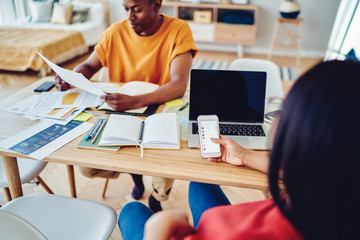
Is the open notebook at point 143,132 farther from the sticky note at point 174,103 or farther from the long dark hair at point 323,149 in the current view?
the long dark hair at point 323,149

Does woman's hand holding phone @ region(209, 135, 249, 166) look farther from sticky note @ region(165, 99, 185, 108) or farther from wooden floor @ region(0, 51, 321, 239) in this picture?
wooden floor @ region(0, 51, 321, 239)

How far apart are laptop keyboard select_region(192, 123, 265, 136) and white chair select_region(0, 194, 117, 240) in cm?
48

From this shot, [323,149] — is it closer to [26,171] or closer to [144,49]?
[26,171]

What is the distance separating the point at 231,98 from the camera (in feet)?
3.47

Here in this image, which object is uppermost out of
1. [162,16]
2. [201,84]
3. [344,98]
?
[344,98]

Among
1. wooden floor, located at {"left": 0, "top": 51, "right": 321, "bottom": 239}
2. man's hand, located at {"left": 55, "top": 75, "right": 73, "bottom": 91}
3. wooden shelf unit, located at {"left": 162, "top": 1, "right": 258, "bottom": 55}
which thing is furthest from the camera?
wooden shelf unit, located at {"left": 162, "top": 1, "right": 258, "bottom": 55}

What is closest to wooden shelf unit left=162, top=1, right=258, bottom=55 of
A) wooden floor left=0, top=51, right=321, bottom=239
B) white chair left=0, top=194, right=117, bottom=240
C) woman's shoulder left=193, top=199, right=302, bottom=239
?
wooden floor left=0, top=51, right=321, bottom=239

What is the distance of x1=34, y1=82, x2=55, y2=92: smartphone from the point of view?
132cm

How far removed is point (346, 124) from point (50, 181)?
179 centimetres

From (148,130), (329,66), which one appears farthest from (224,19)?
(329,66)

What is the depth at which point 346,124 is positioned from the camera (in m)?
0.37

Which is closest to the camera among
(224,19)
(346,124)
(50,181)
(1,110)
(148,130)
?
(346,124)

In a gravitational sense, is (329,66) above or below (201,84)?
above

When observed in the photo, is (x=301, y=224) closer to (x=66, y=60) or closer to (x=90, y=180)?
(x=90, y=180)
